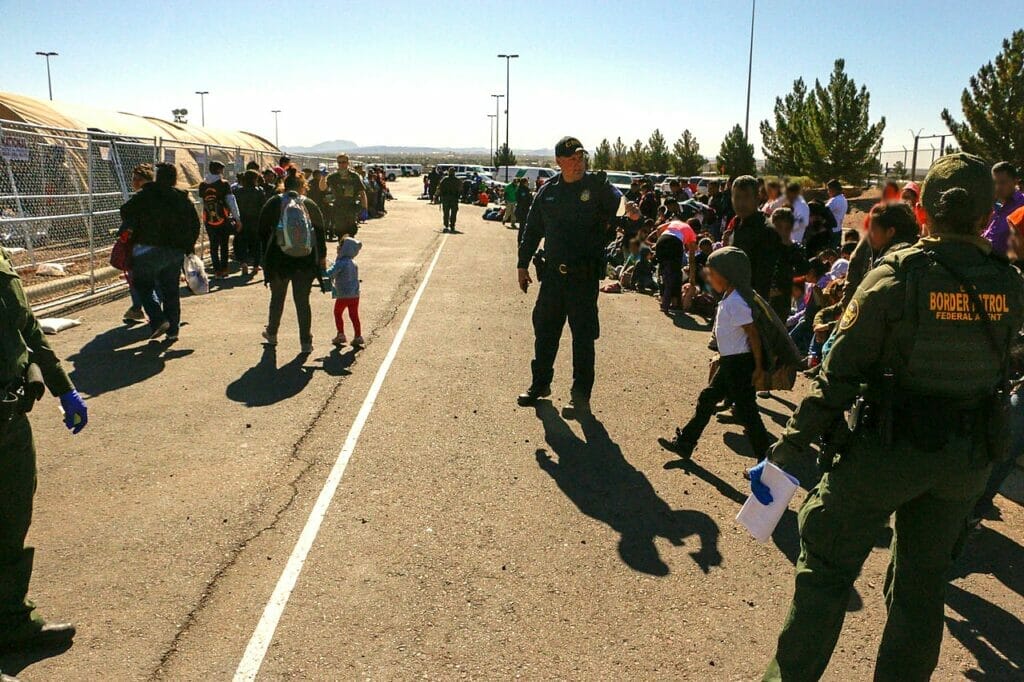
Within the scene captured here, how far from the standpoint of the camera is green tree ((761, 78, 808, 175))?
41481 mm

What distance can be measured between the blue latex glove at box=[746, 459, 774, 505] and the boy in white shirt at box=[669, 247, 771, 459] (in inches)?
90.4

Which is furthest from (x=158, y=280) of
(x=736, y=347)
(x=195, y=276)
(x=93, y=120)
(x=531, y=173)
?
(x=531, y=173)

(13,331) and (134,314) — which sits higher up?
(13,331)

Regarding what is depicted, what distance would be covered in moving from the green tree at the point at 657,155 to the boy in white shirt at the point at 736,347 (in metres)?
57.8

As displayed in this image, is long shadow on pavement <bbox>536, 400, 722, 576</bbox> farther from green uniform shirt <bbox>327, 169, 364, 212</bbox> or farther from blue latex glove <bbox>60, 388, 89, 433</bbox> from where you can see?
green uniform shirt <bbox>327, 169, 364, 212</bbox>

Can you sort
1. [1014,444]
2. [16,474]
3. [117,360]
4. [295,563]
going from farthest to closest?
1. [117,360]
2. [1014,444]
3. [295,563]
4. [16,474]

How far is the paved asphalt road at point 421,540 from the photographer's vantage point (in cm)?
341

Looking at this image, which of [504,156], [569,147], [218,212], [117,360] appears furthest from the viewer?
[504,156]

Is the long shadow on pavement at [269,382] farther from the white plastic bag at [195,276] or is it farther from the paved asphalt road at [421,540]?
the white plastic bag at [195,276]

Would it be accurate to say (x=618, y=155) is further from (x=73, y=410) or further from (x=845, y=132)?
(x=73, y=410)

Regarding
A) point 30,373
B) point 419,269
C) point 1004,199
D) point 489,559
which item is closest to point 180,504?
point 30,373

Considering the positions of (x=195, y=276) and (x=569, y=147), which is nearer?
(x=569, y=147)

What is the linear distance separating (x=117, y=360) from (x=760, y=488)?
7.29 metres

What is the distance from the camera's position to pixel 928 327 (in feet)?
8.69
